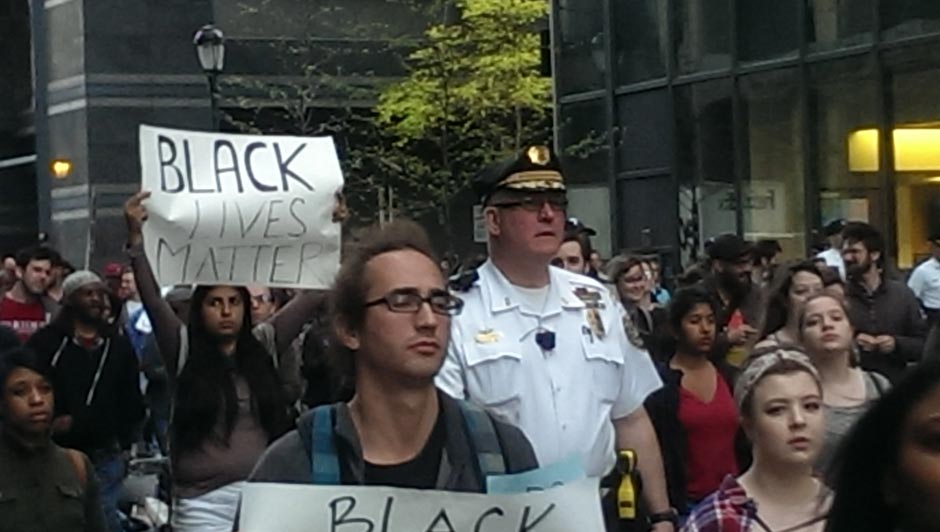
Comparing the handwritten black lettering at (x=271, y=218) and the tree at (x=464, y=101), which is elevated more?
the tree at (x=464, y=101)

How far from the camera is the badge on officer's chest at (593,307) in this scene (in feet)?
21.9

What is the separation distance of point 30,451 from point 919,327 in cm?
566

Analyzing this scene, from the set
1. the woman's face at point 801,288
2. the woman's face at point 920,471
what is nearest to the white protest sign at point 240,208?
the woman's face at point 801,288

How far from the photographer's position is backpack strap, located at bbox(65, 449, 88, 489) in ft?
25.7

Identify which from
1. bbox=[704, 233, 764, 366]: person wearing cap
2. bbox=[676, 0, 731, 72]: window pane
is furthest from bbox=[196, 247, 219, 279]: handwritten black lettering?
bbox=[676, 0, 731, 72]: window pane

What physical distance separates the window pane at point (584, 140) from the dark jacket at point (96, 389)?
16044mm

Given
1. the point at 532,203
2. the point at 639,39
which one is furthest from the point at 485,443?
the point at 639,39

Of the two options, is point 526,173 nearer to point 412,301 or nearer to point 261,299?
point 412,301

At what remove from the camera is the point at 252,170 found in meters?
9.16

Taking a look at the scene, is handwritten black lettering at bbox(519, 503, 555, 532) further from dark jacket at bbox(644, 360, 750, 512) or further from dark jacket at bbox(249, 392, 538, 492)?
dark jacket at bbox(644, 360, 750, 512)

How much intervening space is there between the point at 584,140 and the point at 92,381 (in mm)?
16902

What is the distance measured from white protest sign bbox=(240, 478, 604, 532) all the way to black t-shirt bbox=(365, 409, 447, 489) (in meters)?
0.14

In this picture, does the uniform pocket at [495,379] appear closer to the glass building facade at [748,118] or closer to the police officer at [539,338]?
the police officer at [539,338]

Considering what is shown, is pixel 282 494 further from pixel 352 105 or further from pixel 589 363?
pixel 352 105
